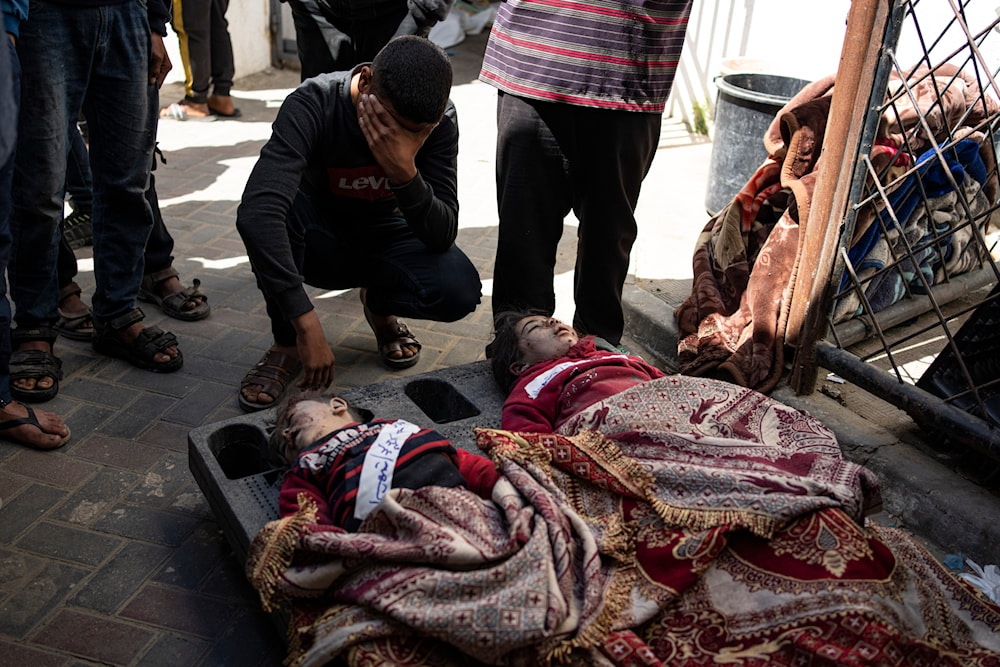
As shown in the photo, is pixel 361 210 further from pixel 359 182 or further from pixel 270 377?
pixel 270 377

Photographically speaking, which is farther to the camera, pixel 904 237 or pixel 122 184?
pixel 122 184

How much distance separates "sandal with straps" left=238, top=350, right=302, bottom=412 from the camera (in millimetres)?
3088

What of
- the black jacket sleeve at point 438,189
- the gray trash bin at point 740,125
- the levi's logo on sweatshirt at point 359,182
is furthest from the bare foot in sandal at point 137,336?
the gray trash bin at point 740,125

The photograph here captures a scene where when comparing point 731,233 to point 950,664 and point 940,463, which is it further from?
point 950,664

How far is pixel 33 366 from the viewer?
3.01 metres

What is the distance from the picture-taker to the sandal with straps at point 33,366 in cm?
298

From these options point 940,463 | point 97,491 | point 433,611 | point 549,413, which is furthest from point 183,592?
point 940,463

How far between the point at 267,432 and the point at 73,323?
1422 millimetres

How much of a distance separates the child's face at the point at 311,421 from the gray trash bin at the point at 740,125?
10.6ft

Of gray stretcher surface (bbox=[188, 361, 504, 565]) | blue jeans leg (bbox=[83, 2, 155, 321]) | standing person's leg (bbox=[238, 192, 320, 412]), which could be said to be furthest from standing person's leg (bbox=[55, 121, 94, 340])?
gray stretcher surface (bbox=[188, 361, 504, 565])

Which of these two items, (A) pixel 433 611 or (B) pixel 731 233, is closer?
(A) pixel 433 611

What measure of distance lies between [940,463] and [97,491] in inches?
105

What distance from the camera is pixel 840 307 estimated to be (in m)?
3.43

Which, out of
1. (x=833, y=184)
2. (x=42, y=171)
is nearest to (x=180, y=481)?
(x=42, y=171)
